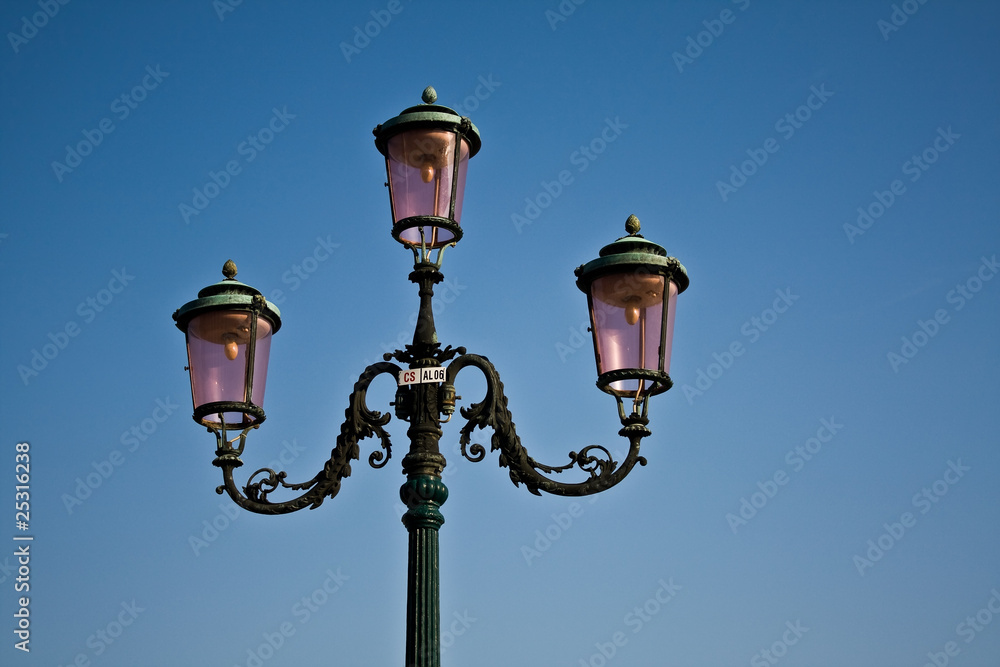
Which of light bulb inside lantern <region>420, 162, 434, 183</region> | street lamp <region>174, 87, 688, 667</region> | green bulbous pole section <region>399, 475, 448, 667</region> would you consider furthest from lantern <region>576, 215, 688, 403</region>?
green bulbous pole section <region>399, 475, 448, 667</region>

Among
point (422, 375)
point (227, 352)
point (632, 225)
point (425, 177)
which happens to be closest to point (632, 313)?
point (632, 225)

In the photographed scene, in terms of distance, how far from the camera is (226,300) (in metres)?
8.09

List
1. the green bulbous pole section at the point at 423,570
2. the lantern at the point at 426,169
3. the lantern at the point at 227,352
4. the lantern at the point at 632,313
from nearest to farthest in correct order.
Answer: the green bulbous pole section at the point at 423,570
the lantern at the point at 632,313
the lantern at the point at 426,169
the lantern at the point at 227,352

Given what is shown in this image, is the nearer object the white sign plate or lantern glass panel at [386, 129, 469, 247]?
the white sign plate

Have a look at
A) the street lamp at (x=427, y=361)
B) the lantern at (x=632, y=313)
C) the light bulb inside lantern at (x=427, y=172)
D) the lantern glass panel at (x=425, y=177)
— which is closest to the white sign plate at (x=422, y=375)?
the street lamp at (x=427, y=361)

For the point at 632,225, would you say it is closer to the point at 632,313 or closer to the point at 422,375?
the point at 632,313

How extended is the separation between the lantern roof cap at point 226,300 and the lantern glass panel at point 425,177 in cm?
100

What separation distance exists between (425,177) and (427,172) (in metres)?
0.04

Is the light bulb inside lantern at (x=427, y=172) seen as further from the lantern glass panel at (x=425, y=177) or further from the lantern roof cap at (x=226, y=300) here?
the lantern roof cap at (x=226, y=300)

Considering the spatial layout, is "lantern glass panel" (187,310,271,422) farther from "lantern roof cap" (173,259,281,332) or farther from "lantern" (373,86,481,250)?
"lantern" (373,86,481,250)

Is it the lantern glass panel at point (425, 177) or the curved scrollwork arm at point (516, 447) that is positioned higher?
the lantern glass panel at point (425, 177)

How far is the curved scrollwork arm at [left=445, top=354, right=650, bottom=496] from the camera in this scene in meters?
7.58

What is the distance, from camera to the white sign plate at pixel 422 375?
24.8 ft

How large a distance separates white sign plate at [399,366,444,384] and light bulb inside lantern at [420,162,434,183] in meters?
1.18
